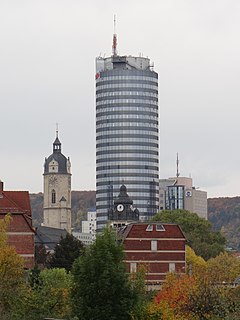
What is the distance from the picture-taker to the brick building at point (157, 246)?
121 metres

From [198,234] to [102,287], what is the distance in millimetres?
107635

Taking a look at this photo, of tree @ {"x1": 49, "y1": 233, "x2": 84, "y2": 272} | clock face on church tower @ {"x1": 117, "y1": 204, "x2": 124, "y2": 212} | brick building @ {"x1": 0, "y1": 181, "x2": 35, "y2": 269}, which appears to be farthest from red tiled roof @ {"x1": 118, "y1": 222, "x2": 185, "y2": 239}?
clock face on church tower @ {"x1": 117, "y1": 204, "x2": 124, "y2": 212}

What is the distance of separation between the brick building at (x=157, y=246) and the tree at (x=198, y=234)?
36973 mm

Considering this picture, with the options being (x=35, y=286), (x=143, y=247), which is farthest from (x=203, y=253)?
(x=35, y=286)

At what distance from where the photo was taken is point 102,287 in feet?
196

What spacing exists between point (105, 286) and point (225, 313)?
6598mm

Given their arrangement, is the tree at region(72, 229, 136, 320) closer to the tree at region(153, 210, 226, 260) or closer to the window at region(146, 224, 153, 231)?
the window at region(146, 224, 153, 231)

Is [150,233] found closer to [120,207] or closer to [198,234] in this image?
[198,234]

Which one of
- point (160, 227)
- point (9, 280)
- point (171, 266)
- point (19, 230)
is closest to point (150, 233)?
point (160, 227)

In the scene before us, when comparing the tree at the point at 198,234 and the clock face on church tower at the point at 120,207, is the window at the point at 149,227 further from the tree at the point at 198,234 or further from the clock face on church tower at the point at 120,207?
the clock face on church tower at the point at 120,207

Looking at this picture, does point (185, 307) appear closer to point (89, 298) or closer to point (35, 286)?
point (89, 298)

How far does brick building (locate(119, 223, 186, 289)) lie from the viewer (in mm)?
120938

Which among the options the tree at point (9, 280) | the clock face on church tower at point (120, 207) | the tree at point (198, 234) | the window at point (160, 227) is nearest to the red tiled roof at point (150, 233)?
the window at point (160, 227)

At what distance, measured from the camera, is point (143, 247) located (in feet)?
398
